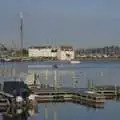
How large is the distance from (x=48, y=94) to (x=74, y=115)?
10737mm

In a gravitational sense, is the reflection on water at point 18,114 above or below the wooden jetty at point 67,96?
below

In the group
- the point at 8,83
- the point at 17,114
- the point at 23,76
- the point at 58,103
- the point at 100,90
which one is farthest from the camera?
the point at 23,76

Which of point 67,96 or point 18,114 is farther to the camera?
point 67,96

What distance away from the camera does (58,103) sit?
54.2m

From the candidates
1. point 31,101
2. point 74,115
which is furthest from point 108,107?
point 31,101

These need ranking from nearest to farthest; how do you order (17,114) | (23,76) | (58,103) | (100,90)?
(17,114) < (58,103) < (100,90) < (23,76)

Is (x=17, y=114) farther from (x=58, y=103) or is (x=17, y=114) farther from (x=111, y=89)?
(x=111, y=89)

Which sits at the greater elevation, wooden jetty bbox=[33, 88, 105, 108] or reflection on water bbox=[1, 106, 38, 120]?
wooden jetty bbox=[33, 88, 105, 108]

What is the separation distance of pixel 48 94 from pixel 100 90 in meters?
6.74

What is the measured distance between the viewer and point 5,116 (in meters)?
38.7

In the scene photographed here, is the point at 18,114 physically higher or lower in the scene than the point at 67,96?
lower

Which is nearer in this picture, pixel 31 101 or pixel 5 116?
pixel 5 116

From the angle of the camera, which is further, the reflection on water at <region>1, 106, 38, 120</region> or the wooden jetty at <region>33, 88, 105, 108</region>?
the wooden jetty at <region>33, 88, 105, 108</region>

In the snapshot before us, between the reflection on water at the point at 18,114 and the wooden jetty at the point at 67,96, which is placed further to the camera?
the wooden jetty at the point at 67,96
